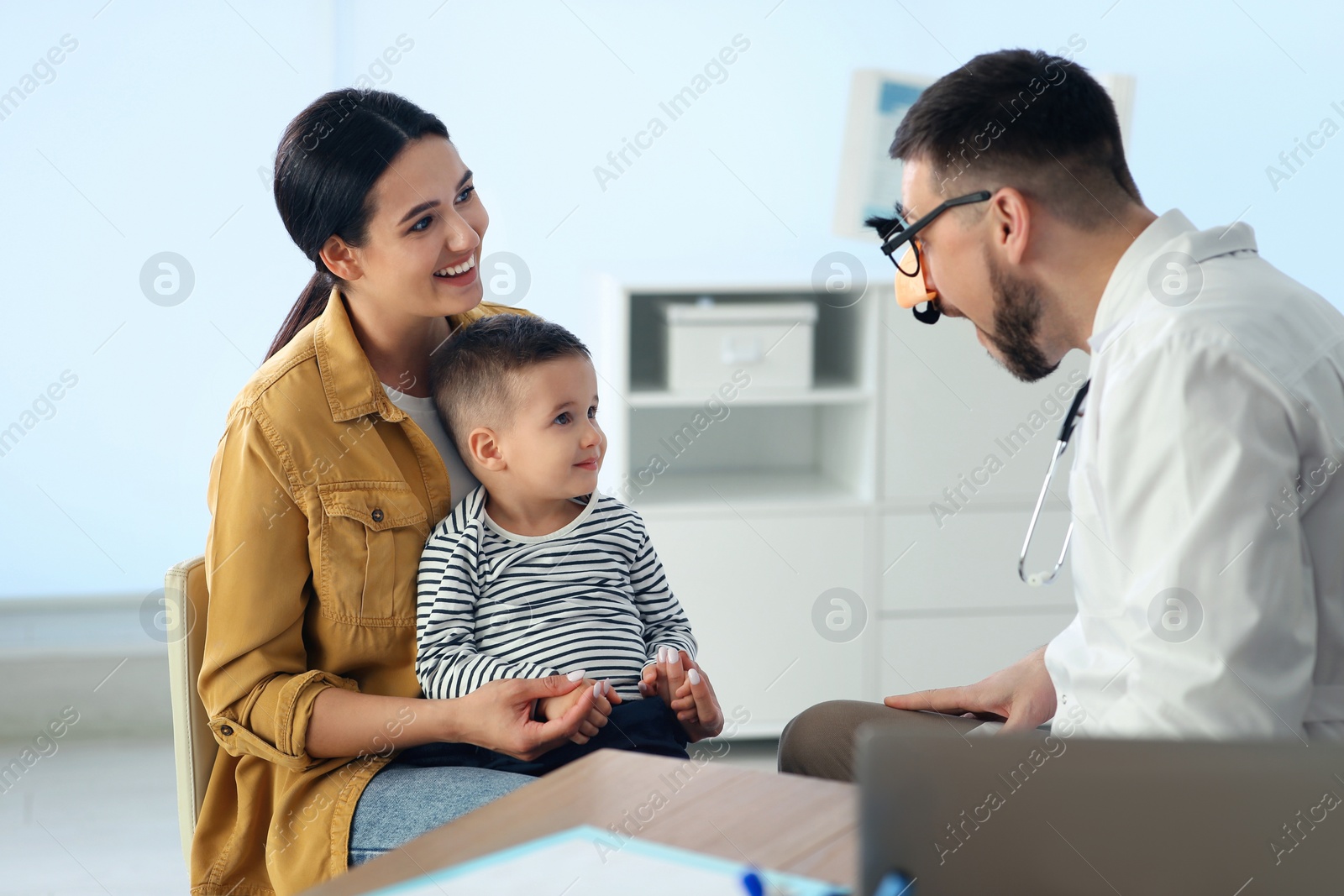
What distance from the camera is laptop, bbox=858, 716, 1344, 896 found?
0.69 metres

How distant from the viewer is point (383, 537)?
5.09 feet

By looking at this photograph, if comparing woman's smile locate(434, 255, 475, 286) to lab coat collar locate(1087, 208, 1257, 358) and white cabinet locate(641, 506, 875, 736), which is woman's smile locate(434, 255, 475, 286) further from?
white cabinet locate(641, 506, 875, 736)

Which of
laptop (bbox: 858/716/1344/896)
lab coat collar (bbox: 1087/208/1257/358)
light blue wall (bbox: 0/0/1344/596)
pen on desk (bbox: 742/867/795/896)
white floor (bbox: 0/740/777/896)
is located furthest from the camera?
light blue wall (bbox: 0/0/1344/596)

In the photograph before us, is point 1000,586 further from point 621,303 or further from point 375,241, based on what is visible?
point 375,241

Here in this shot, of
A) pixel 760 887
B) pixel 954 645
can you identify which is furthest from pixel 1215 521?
pixel 954 645

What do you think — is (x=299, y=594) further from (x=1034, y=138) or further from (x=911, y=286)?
(x=1034, y=138)

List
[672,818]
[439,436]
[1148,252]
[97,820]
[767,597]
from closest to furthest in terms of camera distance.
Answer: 1. [672,818]
2. [1148,252]
3. [439,436]
4. [97,820]
5. [767,597]

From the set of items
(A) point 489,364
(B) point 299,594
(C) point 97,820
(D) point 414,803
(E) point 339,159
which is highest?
(E) point 339,159

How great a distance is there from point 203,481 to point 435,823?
1.96 m

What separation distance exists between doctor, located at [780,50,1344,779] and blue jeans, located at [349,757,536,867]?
2.12 ft

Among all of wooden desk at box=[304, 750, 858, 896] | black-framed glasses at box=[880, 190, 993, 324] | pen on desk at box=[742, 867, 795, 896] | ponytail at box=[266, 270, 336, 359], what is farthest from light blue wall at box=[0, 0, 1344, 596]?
pen on desk at box=[742, 867, 795, 896]

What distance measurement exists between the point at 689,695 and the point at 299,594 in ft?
1.64

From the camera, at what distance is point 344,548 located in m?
1.51

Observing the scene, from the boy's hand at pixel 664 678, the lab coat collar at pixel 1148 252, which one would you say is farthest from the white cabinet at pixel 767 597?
the lab coat collar at pixel 1148 252
